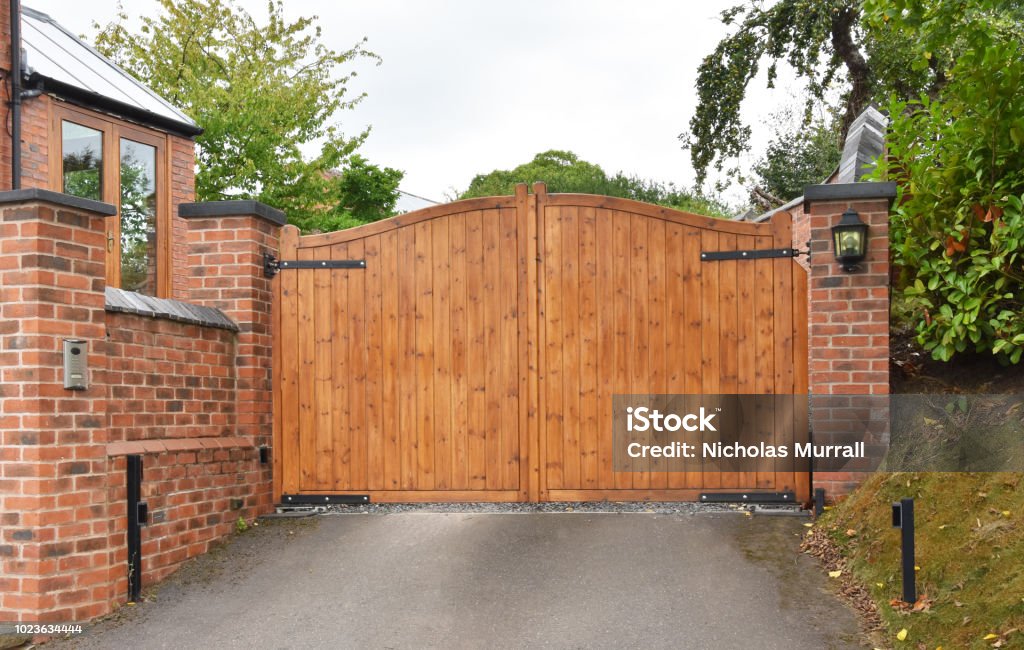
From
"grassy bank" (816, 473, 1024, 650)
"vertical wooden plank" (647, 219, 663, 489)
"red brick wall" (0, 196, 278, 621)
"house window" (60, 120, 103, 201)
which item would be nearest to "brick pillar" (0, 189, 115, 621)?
"red brick wall" (0, 196, 278, 621)

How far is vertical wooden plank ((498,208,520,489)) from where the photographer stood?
5.59 metres

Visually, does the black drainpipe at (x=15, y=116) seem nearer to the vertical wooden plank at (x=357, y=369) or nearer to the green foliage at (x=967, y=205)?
the vertical wooden plank at (x=357, y=369)

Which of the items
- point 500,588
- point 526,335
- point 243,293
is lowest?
point 500,588

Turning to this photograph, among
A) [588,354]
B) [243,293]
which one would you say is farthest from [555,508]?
[243,293]

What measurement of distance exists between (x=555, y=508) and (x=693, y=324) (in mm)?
1434

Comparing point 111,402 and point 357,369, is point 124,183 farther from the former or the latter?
point 111,402

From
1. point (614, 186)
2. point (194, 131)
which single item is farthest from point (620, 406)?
point (614, 186)

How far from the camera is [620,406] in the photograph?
5551 mm

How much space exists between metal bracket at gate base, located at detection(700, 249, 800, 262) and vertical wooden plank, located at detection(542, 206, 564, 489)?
36.0 inches

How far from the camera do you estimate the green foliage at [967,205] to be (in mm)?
5156

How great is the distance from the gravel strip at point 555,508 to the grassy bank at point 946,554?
612 millimetres

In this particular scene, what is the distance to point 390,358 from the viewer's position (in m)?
5.71

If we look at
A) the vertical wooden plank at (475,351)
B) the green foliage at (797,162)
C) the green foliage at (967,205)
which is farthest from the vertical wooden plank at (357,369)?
the green foliage at (797,162)

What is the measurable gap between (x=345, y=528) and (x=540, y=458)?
4.15ft
